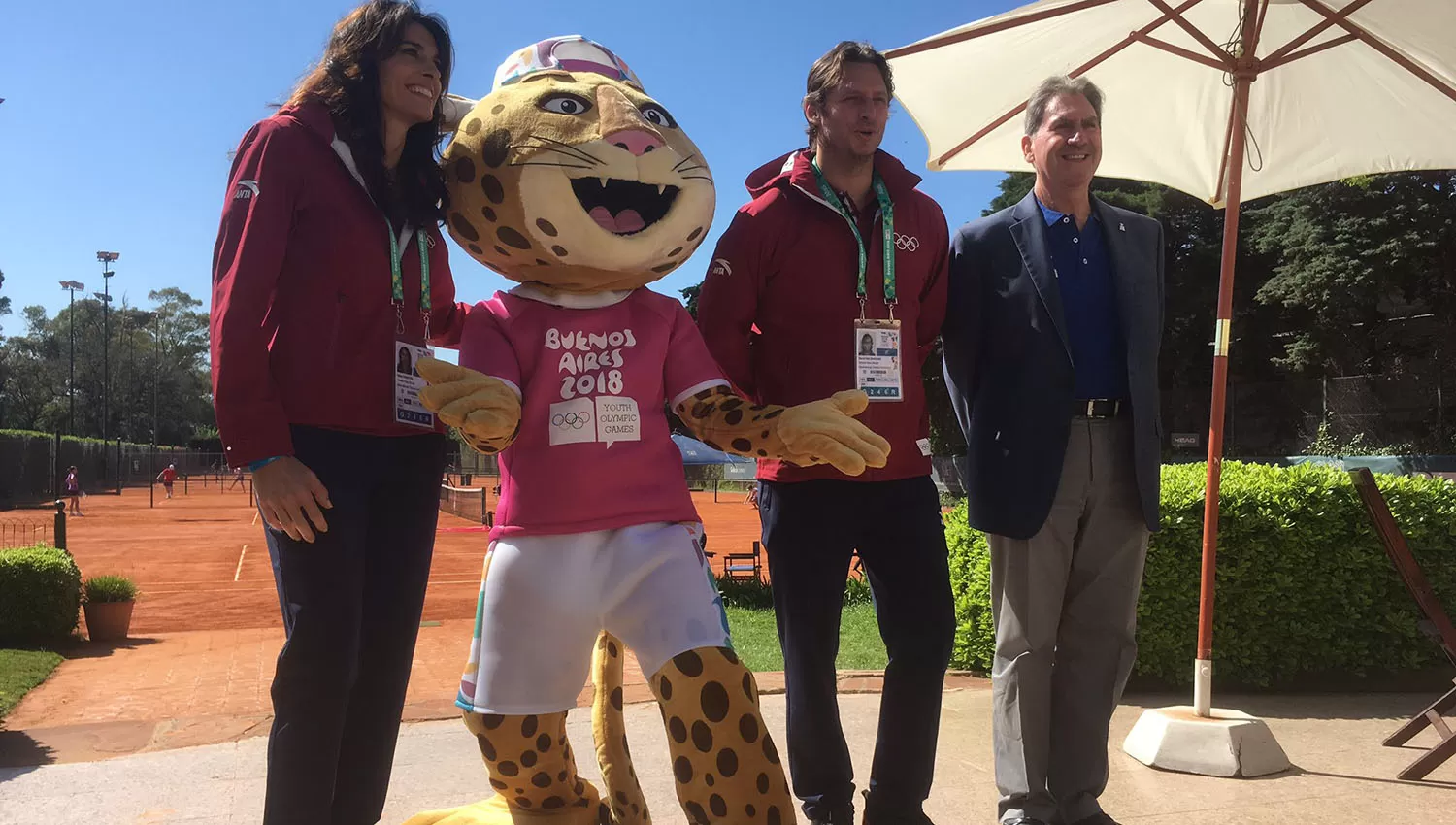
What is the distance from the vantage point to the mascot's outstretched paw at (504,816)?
259 centimetres

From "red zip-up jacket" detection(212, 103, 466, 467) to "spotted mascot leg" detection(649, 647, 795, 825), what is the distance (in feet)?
3.08

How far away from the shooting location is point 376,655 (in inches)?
103

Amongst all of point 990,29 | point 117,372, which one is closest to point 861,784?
point 990,29

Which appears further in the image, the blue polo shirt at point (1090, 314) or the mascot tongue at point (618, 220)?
the blue polo shirt at point (1090, 314)

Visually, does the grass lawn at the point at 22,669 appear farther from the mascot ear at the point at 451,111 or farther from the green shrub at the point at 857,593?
the green shrub at the point at 857,593

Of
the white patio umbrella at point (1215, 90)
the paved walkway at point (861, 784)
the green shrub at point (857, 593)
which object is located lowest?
the green shrub at point (857, 593)

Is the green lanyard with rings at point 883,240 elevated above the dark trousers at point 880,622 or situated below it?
above

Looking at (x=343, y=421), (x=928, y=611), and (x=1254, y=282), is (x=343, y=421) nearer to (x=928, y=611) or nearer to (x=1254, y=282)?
(x=928, y=611)

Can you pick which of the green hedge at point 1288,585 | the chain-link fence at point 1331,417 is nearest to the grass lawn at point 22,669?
the green hedge at point 1288,585

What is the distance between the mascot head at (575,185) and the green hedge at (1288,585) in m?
4.06

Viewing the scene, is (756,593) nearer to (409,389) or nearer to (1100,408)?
(1100,408)

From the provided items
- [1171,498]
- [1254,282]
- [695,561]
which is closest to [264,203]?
[695,561]

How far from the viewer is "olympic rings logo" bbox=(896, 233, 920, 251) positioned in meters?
3.12

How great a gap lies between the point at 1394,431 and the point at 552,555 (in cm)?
3338
